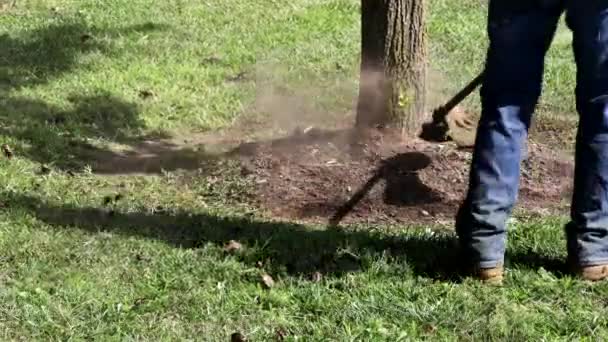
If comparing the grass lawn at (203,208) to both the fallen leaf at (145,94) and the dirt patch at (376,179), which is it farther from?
the dirt patch at (376,179)

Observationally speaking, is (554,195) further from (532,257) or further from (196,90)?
(196,90)

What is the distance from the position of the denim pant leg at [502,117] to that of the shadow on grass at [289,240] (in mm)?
208

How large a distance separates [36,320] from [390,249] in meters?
1.37

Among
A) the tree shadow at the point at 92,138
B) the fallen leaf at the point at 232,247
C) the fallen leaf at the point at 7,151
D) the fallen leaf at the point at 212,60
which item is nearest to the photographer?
the fallen leaf at the point at 232,247

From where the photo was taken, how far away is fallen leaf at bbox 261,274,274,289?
12.4 feet

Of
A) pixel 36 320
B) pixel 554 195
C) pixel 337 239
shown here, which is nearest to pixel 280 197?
pixel 337 239

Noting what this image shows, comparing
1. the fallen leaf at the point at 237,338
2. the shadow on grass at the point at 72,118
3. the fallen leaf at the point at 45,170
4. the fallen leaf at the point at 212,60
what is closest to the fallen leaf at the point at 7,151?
the shadow on grass at the point at 72,118

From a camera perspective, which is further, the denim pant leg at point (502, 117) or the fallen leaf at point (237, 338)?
the denim pant leg at point (502, 117)

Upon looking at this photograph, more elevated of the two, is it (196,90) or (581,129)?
(581,129)

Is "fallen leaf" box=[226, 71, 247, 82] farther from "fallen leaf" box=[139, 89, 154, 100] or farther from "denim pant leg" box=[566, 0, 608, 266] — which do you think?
"denim pant leg" box=[566, 0, 608, 266]

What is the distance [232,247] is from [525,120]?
50.3 inches

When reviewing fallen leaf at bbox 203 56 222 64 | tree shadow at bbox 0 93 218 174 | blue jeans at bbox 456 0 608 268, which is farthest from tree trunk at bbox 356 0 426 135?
fallen leaf at bbox 203 56 222 64

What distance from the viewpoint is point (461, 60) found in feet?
24.5

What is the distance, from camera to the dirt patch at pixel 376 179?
4.89 m
